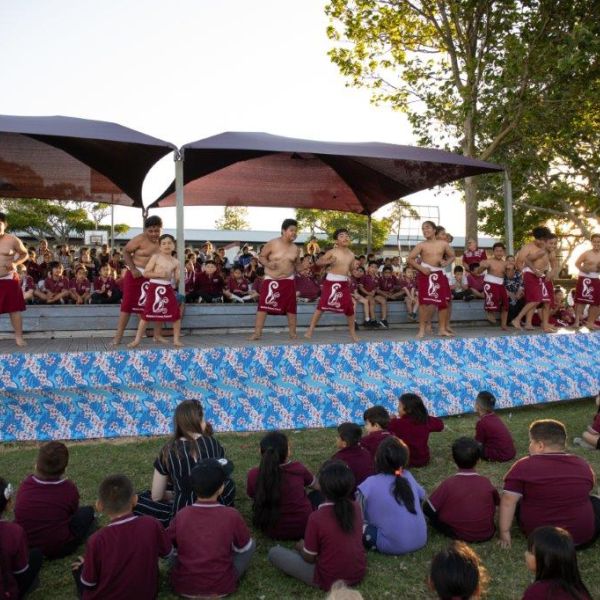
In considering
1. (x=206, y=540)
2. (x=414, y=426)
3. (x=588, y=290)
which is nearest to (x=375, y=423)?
(x=414, y=426)

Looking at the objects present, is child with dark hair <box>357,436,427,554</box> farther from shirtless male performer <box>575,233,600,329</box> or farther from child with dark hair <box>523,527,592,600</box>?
shirtless male performer <box>575,233,600,329</box>

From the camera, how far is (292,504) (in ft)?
12.3

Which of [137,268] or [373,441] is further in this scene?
[137,268]

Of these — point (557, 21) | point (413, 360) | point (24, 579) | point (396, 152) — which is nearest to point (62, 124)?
point (396, 152)

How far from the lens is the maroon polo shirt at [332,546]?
3154 mm

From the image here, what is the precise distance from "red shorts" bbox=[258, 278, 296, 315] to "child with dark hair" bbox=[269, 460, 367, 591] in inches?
207

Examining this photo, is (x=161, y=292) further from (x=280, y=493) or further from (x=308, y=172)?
(x=308, y=172)

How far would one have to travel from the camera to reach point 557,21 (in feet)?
43.3

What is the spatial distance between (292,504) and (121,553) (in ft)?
3.95

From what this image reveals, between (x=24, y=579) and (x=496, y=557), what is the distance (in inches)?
99.2

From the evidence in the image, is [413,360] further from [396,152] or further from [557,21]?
[557,21]

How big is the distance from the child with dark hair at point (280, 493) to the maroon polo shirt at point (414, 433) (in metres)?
1.56

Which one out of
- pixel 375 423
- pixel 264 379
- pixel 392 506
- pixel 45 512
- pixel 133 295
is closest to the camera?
pixel 45 512

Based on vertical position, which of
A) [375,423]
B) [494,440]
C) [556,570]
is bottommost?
[494,440]
